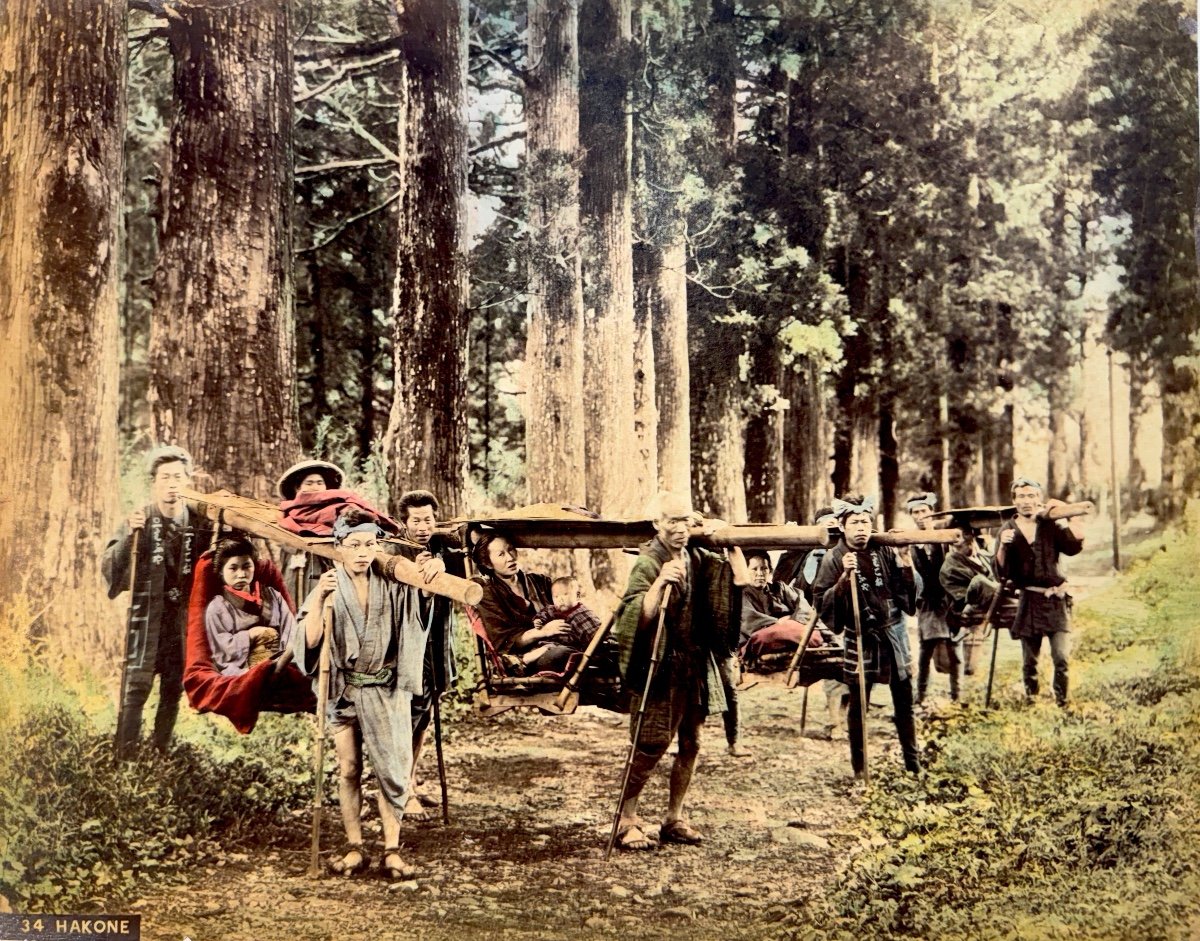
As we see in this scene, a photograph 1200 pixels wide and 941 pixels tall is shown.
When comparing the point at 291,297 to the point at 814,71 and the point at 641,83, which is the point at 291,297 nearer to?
the point at 641,83

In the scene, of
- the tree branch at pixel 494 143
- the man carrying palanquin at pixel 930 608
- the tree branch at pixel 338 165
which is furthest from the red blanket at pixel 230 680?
the man carrying palanquin at pixel 930 608

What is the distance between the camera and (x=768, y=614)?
5879 mm

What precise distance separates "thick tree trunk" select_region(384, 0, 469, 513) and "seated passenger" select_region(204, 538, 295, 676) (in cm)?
95

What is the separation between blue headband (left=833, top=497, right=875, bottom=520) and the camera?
19.7 feet

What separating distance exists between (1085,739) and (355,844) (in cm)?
379

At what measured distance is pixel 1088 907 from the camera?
223 inches

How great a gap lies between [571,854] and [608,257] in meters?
3.10

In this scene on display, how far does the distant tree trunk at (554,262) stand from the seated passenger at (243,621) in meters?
1.51

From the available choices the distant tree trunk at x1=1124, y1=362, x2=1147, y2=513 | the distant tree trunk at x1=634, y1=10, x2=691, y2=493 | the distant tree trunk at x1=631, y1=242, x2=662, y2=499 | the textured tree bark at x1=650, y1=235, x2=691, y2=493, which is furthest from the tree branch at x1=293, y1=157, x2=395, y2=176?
the distant tree trunk at x1=1124, y1=362, x2=1147, y2=513

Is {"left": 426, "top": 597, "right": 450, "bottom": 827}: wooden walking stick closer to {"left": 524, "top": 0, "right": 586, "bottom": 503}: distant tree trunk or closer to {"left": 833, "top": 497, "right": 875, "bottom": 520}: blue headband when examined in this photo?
{"left": 524, "top": 0, "right": 586, "bottom": 503}: distant tree trunk

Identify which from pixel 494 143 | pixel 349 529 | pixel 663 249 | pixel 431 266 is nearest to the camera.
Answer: pixel 349 529

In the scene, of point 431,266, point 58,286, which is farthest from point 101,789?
point 431,266

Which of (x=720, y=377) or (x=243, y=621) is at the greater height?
(x=720, y=377)

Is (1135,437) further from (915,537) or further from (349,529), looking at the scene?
(349,529)
